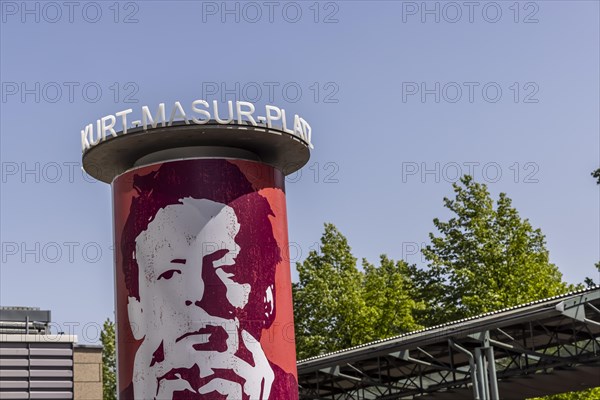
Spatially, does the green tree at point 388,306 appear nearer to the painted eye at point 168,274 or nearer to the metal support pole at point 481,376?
the metal support pole at point 481,376

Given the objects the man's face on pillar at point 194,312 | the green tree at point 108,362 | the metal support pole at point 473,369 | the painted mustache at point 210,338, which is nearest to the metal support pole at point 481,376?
the metal support pole at point 473,369

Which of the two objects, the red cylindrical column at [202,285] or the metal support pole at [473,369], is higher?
the red cylindrical column at [202,285]

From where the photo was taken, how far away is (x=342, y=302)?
190ft

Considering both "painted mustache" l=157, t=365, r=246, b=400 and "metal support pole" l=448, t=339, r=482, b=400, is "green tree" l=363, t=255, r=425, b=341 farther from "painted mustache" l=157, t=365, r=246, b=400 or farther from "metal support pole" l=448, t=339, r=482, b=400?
"painted mustache" l=157, t=365, r=246, b=400

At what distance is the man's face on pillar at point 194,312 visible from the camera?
32.5 m

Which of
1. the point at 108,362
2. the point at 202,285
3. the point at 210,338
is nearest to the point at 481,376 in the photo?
the point at 210,338

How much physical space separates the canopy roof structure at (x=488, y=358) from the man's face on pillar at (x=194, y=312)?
6931 millimetres

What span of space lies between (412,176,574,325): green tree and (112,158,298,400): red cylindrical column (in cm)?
2012

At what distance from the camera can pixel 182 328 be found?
107ft

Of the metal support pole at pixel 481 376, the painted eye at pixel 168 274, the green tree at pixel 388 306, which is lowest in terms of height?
the metal support pole at pixel 481 376

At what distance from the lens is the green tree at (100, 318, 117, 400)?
8744cm

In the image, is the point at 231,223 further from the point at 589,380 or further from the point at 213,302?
the point at 589,380

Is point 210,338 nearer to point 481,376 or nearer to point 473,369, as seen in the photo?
point 473,369

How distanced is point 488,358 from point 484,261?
20181mm
